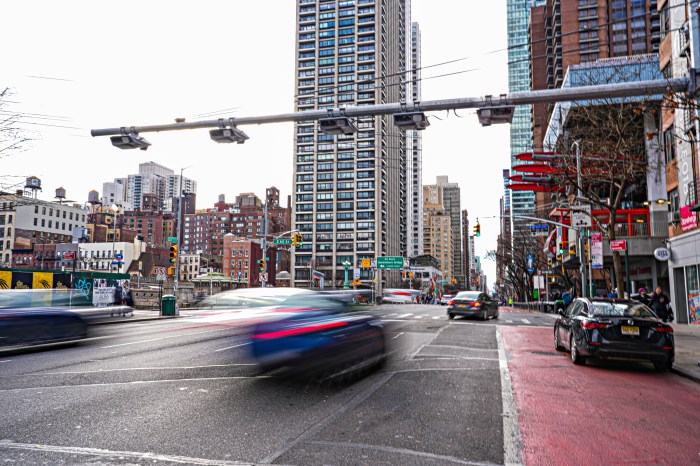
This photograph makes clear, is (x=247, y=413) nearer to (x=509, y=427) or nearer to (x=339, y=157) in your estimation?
(x=509, y=427)

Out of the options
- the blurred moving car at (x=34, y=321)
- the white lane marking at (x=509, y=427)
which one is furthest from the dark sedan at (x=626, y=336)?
the blurred moving car at (x=34, y=321)

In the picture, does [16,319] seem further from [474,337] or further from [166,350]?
[474,337]

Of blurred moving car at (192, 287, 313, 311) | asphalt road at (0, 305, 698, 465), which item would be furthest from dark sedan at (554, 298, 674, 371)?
blurred moving car at (192, 287, 313, 311)

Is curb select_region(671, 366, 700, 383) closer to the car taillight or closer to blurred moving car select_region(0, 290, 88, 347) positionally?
the car taillight

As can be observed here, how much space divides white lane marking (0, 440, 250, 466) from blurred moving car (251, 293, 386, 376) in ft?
10.3

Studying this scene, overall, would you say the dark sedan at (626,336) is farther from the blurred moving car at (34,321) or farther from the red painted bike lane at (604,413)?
the blurred moving car at (34,321)

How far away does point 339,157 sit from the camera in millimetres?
138625

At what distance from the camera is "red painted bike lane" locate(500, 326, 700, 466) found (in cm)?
538

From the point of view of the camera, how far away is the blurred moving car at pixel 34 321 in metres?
12.9

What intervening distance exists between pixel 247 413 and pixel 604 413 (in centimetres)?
492

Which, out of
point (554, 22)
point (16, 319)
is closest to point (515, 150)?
point (554, 22)

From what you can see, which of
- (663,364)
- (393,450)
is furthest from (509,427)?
(663,364)

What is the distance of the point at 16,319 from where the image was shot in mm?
12953

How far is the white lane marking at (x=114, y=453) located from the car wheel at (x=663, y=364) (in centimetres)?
950
